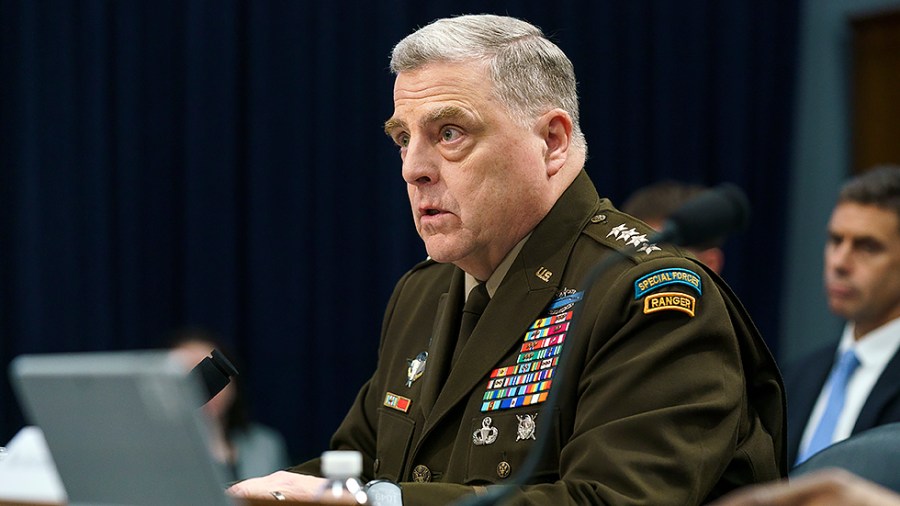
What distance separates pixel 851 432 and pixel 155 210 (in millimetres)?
2576

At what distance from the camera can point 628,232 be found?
6.97 ft

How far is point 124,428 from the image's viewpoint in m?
1.22

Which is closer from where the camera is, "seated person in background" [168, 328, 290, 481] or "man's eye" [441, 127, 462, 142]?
"man's eye" [441, 127, 462, 142]

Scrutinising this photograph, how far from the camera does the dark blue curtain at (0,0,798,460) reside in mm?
4520

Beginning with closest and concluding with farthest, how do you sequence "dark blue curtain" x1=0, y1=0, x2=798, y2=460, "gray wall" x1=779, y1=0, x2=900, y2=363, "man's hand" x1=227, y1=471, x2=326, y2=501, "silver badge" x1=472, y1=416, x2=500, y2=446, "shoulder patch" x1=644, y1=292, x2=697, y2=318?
"man's hand" x1=227, y1=471, x2=326, y2=501 → "shoulder patch" x1=644, y1=292, x2=697, y2=318 → "silver badge" x1=472, y1=416, x2=500, y2=446 → "dark blue curtain" x1=0, y1=0, x2=798, y2=460 → "gray wall" x1=779, y1=0, x2=900, y2=363

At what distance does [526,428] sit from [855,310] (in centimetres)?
258

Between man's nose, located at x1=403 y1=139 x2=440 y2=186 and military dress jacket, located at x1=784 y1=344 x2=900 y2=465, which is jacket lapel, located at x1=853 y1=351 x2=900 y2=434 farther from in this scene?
man's nose, located at x1=403 y1=139 x2=440 y2=186

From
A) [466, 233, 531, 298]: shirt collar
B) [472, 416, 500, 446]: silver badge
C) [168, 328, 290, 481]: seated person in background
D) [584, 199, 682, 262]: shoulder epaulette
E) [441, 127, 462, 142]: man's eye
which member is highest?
[441, 127, 462, 142]: man's eye

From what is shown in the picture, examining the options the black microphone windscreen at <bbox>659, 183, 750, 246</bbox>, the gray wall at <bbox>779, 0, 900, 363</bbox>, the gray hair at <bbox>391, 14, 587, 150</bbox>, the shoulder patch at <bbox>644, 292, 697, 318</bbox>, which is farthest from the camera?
the gray wall at <bbox>779, 0, 900, 363</bbox>

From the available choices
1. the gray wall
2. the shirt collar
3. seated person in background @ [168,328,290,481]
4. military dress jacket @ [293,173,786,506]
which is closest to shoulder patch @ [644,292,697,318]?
military dress jacket @ [293,173,786,506]

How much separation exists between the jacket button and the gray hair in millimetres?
612

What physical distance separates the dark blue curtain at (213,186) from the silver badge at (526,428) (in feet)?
9.20

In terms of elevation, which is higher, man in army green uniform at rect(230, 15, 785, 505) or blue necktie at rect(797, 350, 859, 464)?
man in army green uniform at rect(230, 15, 785, 505)

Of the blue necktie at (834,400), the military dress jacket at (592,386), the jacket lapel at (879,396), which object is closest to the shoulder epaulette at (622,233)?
the military dress jacket at (592,386)
